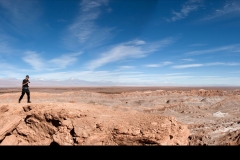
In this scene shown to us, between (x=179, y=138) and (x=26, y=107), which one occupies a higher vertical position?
(x=26, y=107)

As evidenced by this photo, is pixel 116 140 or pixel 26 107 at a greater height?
pixel 26 107

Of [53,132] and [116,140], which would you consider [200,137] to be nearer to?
[116,140]

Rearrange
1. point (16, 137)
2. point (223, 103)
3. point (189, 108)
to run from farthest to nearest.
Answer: point (223, 103), point (189, 108), point (16, 137)

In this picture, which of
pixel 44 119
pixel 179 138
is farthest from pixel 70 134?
pixel 179 138

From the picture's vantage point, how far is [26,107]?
862 cm
